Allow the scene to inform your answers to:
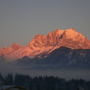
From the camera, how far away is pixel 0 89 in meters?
110

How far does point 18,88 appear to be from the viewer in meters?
103

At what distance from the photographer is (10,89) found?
104 metres

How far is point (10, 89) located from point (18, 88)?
153 centimetres

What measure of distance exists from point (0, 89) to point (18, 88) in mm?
7313

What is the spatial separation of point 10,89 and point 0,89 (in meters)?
6.12
